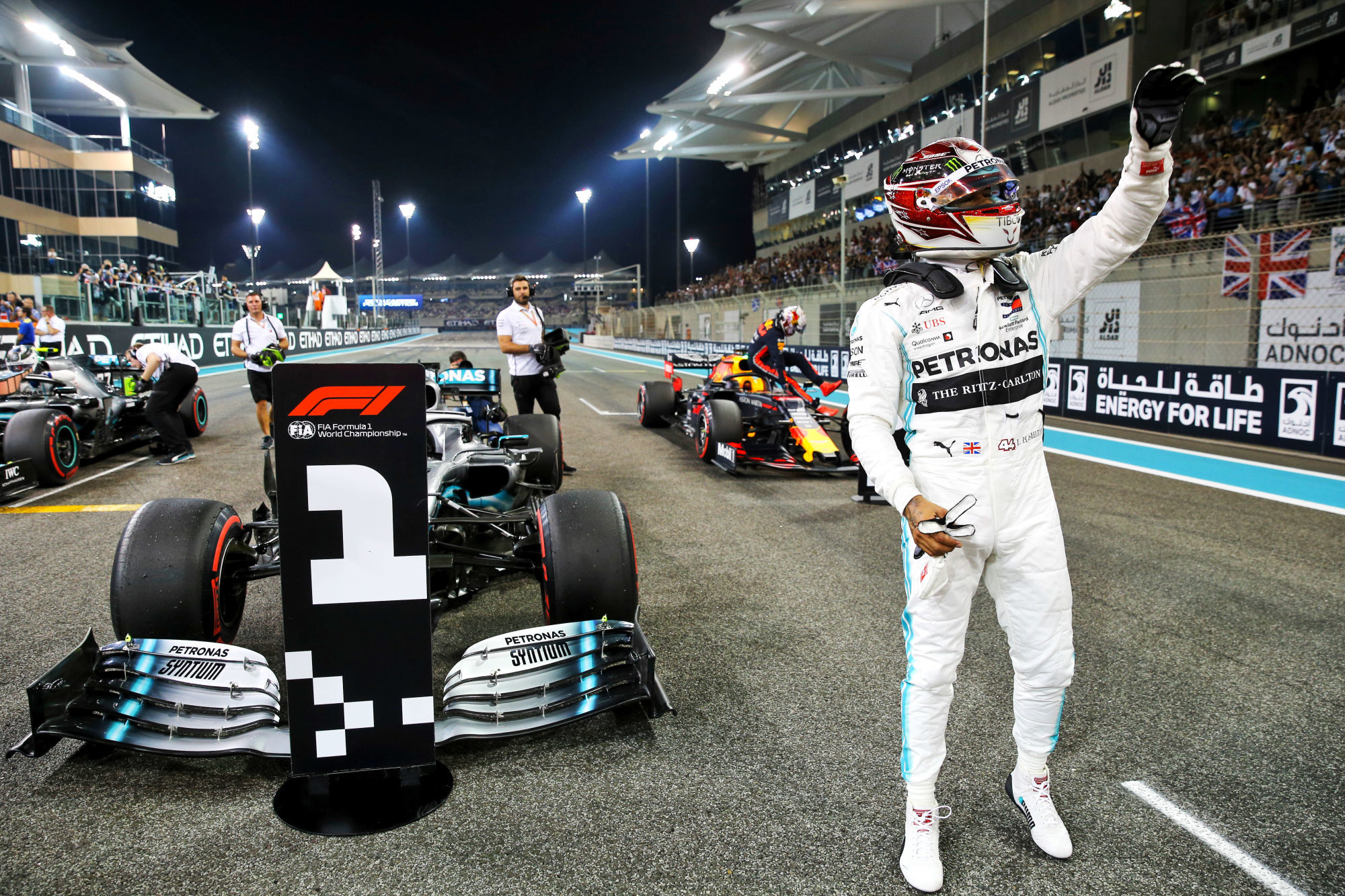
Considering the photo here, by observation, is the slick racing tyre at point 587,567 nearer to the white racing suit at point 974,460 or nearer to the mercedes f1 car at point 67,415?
the white racing suit at point 974,460

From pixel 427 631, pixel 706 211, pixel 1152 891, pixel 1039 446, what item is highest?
pixel 706 211

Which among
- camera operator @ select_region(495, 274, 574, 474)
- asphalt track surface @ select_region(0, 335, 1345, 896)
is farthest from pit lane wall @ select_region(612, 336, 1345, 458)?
asphalt track surface @ select_region(0, 335, 1345, 896)

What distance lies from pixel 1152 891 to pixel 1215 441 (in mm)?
9251

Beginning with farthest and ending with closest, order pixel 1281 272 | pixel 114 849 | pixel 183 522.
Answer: pixel 1281 272
pixel 183 522
pixel 114 849

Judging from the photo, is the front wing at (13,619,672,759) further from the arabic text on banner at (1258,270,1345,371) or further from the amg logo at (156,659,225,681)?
the arabic text on banner at (1258,270,1345,371)

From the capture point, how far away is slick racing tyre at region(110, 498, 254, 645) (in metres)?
2.98

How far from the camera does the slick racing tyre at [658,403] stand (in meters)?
11.4

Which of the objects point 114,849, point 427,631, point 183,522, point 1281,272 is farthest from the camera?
point 1281,272

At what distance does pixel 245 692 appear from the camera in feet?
8.58

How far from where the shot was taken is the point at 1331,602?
4207 mm

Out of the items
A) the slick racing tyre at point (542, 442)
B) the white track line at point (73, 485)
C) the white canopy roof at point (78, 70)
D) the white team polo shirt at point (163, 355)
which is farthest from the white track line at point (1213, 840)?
the white canopy roof at point (78, 70)

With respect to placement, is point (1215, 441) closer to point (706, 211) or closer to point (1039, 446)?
point (1039, 446)

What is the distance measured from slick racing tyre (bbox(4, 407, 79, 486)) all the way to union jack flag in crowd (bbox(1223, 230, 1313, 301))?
12578 mm

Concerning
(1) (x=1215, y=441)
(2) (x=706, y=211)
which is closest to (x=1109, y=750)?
(1) (x=1215, y=441)
